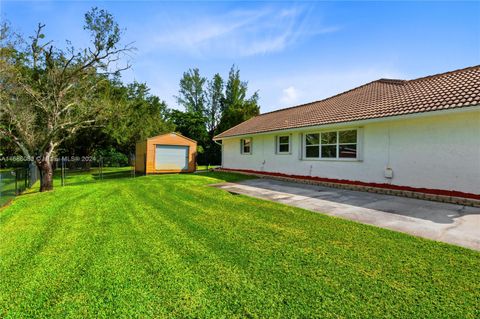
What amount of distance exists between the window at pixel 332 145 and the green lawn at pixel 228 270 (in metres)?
5.65

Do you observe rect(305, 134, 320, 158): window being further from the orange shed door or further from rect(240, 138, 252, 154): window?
the orange shed door

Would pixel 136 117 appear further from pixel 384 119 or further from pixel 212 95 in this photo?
pixel 384 119

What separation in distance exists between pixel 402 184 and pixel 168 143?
45.7ft

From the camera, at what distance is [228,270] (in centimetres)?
309

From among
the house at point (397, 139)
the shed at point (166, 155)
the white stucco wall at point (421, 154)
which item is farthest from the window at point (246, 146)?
the white stucco wall at point (421, 154)

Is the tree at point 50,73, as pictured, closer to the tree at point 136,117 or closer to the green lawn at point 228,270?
the green lawn at point 228,270

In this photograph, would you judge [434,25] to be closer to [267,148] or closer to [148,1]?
[267,148]

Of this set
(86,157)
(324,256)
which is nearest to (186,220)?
(324,256)

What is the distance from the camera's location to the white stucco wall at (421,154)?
6.64m

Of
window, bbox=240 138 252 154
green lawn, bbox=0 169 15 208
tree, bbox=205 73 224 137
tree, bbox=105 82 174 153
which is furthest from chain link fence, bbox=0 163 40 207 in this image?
tree, bbox=205 73 224 137

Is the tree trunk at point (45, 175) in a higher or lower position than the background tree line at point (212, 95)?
lower

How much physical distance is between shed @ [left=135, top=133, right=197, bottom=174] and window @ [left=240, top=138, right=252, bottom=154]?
387 cm

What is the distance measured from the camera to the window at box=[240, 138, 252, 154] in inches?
639

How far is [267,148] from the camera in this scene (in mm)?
14391
